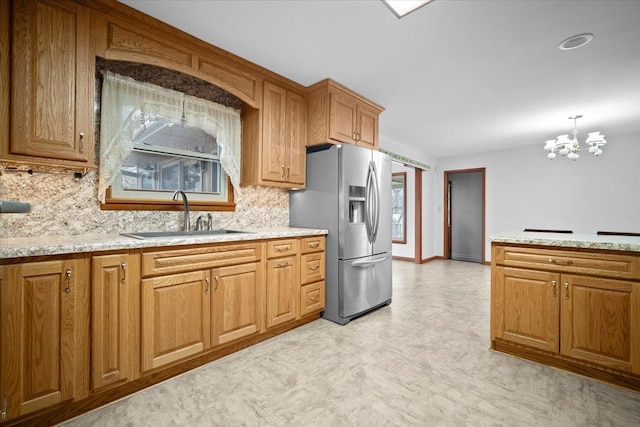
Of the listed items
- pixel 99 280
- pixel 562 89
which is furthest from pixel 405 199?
pixel 99 280

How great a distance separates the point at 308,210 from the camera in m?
3.24

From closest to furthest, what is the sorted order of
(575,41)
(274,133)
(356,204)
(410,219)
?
(575,41)
(274,133)
(356,204)
(410,219)

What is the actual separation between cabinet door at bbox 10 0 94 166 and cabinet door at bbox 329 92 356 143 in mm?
1991

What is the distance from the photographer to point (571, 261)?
2.04m

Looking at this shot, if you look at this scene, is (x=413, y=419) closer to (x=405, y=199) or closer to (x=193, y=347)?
(x=193, y=347)

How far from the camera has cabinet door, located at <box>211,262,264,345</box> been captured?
2139mm

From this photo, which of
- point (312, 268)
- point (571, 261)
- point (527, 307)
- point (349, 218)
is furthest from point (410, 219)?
point (571, 261)

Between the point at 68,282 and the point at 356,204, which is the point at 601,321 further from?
the point at 68,282

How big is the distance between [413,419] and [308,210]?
213cm

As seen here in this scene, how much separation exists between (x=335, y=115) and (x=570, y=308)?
256 cm

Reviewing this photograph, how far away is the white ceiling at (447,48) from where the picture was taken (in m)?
1.97

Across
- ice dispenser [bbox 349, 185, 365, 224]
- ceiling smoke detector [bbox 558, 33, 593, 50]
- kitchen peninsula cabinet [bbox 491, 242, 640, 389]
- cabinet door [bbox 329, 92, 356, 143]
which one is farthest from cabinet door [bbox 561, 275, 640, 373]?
cabinet door [bbox 329, 92, 356, 143]

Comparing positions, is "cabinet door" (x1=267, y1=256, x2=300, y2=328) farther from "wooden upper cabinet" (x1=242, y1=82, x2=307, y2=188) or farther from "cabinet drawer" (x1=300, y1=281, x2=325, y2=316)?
"wooden upper cabinet" (x1=242, y1=82, x2=307, y2=188)

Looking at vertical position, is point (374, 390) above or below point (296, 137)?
below
